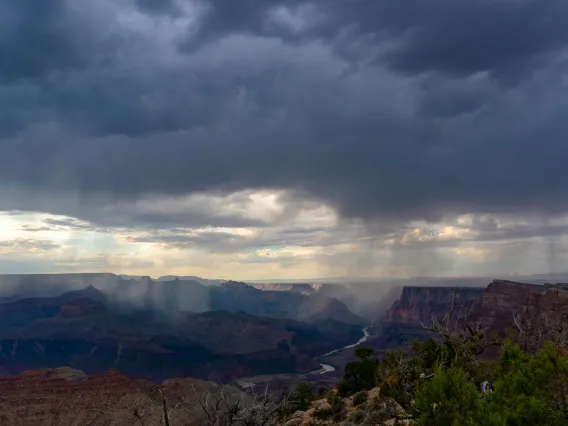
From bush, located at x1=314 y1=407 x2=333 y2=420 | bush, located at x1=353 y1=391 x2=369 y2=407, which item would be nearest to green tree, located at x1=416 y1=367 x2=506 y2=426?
bush, located at x1=314 y1=407 x2=333 y2=420

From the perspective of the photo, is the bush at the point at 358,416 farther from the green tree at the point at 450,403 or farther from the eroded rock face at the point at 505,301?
the eroded rock face at the point at 505,301

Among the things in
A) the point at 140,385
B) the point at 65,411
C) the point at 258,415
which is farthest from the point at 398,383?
the point at 140,385

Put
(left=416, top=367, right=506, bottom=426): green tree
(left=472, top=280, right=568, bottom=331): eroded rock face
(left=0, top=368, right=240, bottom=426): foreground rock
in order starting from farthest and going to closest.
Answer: (left=472, top=280, right=568, bottom=331): eroded rock face, (left=0, top=368, right=240, bottom=426): foreground rock, (left=416, top=367, right=506, bottom=426): green tree

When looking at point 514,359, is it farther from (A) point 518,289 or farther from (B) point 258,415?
(A) point 518,289

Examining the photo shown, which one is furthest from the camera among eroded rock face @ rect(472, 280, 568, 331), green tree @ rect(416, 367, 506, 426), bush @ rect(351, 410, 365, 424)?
eroded rock face @ rect(472, 280, 568, 331)

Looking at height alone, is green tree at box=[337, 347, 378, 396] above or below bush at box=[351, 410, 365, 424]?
below

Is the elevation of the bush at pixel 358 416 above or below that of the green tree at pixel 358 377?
above

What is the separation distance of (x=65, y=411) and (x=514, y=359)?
3526 inches

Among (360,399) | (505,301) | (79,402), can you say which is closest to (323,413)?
(360,399)

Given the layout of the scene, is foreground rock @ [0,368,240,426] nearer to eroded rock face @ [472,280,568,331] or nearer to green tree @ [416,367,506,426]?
green tree @ [416,367,506,426]

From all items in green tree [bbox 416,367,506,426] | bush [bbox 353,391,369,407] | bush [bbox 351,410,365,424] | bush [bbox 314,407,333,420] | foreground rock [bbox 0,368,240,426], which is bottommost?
foreground rock [bbox 0,368,240,426]

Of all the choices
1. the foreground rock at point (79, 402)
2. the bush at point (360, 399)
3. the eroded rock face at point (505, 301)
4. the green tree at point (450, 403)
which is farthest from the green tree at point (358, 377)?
the eroded rock face at point (505, 301)

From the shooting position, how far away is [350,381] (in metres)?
71.4

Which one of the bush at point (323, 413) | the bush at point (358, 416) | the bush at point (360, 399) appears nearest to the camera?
the bush at point (358, 416)
